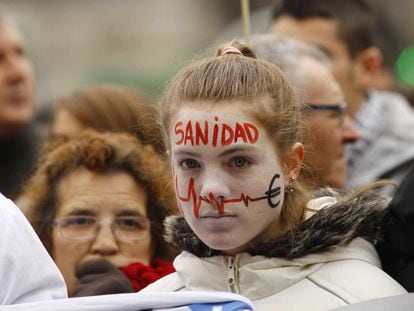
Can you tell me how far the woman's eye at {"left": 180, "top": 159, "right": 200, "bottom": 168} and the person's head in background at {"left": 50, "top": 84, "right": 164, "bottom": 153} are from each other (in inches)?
58.6

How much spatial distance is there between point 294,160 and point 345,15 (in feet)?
11.0

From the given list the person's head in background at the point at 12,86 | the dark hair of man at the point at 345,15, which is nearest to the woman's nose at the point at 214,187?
the dark hair of man at the point at 345,15

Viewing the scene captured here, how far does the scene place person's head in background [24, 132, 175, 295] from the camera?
4785 mm

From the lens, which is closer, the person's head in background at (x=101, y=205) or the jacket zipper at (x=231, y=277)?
the jacket zipper at (x=231, y=277)

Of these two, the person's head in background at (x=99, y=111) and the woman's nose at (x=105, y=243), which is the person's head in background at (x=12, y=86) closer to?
the person's head in background at (x=99, y=111)

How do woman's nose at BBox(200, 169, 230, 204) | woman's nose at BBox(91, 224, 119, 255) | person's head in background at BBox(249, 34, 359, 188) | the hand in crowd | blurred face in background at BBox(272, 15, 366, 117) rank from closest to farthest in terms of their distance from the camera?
woman's nose at BBox(200, 169, 230, 204) < the hand in crowd < woman's nose at BBox(91, 224, 119, 255) < person's head in background at BBox(249, 34, 359, 188) < blurred face in background at BBox(272, 15, 366, 117)

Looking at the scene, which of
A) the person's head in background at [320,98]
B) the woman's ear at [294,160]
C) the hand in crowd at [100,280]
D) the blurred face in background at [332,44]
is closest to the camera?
the woman's ear at [294,160]

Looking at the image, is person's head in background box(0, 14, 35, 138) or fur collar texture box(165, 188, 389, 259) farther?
person's head in background box(0, 14, 35, 138)

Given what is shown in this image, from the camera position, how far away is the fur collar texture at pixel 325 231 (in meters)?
3.79

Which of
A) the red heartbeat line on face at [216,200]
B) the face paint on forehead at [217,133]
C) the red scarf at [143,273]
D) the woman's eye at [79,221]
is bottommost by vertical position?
the red scarf at [143,273]

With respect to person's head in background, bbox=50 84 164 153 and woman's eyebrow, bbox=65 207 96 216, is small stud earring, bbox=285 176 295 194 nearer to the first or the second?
woman's eyebrow, bbox=65 207 96 216

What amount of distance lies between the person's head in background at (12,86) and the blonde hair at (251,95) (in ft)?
10.9

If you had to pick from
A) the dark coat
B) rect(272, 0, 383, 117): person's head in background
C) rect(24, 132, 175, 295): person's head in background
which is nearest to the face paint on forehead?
the dark coat

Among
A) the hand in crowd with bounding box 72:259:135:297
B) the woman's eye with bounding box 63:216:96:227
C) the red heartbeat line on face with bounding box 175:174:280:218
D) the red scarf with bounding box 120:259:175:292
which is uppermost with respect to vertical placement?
the red heartbeat line on face with bounding box 175:174:280:218
